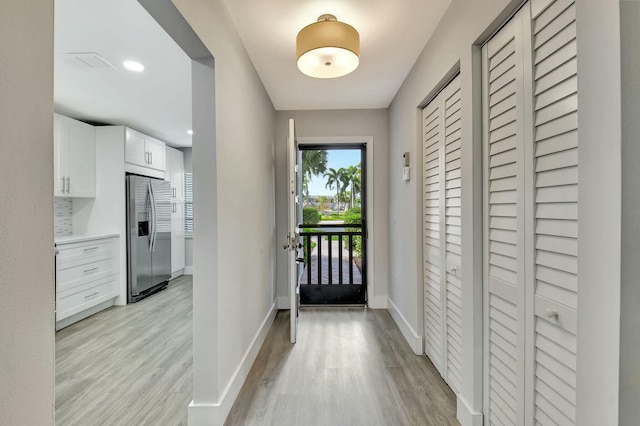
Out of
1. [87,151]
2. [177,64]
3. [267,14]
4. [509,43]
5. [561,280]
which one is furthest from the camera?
[87,151]

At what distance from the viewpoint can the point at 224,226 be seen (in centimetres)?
176

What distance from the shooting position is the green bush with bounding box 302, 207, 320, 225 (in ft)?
12.6

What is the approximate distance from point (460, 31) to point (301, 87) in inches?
63.0

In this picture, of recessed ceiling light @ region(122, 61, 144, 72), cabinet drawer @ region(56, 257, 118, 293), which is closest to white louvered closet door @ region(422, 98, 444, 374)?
recessed ceiling light @ region(122, 61, 144, 72)

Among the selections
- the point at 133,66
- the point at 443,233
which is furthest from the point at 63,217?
the point at 443,233

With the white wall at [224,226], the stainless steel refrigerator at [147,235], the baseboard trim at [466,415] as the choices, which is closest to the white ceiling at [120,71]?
the white wall at [224,226]

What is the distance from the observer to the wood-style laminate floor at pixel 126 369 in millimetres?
1785

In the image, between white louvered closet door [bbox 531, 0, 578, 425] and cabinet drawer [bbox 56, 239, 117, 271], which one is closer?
white louvered closet door [bbox 531, 0, 578, 425]

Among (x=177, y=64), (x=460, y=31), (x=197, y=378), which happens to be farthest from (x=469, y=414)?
(x=177, y=64)

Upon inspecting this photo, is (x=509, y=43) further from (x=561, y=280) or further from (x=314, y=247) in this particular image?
(x=314, y=247)

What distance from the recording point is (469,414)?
5.14 feet

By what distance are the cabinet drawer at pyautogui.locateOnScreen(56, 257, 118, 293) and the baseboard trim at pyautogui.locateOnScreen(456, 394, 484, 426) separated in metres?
3.67

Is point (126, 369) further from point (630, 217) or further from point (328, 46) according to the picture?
point (630, 217)

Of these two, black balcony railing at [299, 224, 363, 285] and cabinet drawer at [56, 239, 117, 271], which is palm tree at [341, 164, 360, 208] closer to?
black balcony railing at [299, 224, 363, 285]
